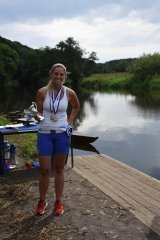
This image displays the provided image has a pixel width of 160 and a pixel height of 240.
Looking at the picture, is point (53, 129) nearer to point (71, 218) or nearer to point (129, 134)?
point (71, 218)

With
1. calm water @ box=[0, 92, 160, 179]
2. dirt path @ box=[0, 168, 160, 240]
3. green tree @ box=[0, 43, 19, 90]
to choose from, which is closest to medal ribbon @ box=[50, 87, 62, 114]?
dirt path @ box=[0, 168, 160, 240]

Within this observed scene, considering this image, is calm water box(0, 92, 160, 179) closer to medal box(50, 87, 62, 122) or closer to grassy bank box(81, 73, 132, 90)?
medal box(50, 87, 62, 122)

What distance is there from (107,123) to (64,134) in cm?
1877

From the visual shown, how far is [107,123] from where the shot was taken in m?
23.7

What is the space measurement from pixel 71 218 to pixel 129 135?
1372cm

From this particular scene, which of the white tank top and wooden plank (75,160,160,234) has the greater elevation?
the white tank top

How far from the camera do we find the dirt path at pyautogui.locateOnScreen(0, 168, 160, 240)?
4.54m

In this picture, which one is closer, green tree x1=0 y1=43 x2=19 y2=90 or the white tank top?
the white tank top

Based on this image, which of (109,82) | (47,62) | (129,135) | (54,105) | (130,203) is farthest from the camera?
(47,62)

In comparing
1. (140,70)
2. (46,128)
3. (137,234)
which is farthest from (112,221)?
(140,70)

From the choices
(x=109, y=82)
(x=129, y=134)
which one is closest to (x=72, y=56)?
(x=109, y=82)

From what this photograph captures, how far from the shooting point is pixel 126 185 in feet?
22.1

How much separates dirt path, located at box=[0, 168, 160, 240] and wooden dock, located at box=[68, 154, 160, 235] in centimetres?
17

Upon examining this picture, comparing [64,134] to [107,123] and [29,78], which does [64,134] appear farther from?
[29,78]
